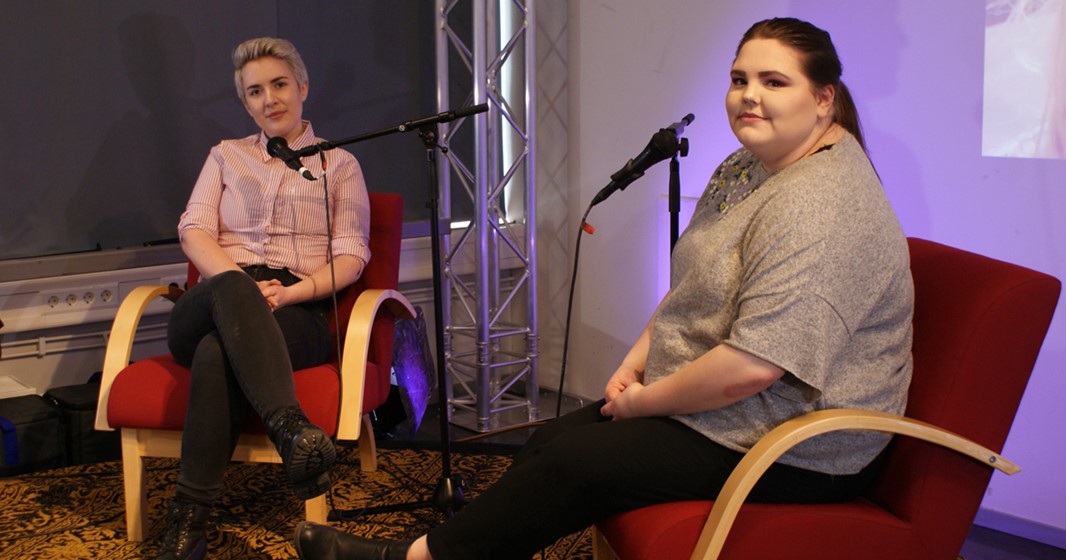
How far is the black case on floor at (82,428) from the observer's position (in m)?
3.18

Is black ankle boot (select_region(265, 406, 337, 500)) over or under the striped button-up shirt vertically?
under

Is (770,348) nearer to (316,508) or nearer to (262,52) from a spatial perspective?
(316,508)

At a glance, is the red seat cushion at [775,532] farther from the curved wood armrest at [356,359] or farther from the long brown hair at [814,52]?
the curved wood armrest at [356,359]

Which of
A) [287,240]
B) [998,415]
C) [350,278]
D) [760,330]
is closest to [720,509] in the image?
Result: [760,330]

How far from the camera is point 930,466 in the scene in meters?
1.70

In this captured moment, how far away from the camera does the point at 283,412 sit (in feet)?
7.47

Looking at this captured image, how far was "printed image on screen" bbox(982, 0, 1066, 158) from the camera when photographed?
97.6 inches

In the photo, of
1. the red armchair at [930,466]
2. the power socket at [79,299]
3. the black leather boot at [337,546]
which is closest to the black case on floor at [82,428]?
the power socket at [79,299]

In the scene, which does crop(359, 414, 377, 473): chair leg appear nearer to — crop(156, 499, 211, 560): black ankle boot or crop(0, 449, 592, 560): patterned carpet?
crop(0, 449, 592, 560): patterned carpet

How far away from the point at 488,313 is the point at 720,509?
2.27 m

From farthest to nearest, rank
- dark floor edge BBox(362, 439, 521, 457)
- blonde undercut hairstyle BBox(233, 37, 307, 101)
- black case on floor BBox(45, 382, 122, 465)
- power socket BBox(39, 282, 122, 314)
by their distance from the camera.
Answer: dark floor edge BBox(362, 439, 521, 457) < power socket BBox(39, 282, 122, 314) < black case on floor BBox(45, 382, 122, 465) < blonde undercut hairstyle BBox(233, 37, 307, 101)

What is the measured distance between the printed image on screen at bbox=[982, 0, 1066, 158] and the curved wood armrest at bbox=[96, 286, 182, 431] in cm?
239

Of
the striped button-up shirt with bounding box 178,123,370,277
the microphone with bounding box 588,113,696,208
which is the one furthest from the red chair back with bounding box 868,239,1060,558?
the striped button-up shirt with bounding box 178,123,370,277

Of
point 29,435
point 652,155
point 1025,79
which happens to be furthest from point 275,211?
point 1025,79
